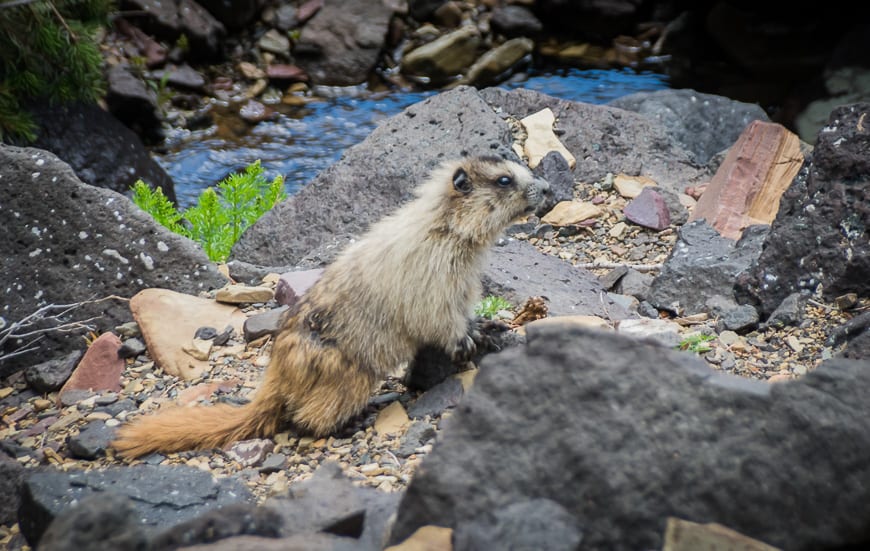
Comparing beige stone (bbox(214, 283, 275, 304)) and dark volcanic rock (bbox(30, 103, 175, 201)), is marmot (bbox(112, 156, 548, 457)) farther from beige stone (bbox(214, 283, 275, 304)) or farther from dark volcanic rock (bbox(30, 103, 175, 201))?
dark volcanic rock (bbox(30, 103, 175, 201))

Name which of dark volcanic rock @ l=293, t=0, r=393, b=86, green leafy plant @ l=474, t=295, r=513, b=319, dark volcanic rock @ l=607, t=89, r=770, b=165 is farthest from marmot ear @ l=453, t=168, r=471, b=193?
dark volcanic rock @ l=293, t=0, r=393, b=86

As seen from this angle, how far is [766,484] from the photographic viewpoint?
2537 millimetres

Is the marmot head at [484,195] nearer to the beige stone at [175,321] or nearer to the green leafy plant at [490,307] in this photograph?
the green leafy plant at [490,307]

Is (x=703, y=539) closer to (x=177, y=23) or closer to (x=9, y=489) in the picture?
(x=9, y=489)

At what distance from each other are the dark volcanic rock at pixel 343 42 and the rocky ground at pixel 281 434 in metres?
7.70

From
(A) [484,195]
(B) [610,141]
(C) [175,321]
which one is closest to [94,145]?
(C) [175,321]

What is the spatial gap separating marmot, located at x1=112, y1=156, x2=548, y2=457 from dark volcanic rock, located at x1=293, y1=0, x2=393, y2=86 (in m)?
8.46

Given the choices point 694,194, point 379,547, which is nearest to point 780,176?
point 694,194

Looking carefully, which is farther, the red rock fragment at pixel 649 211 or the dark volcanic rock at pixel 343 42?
the dark volcanic rock at pixel 343 42

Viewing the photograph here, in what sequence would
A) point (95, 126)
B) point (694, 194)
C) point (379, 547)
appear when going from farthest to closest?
point (95, 126)
point (694, 194)
point (379, 547)

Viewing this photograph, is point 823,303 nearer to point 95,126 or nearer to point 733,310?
point 733,310

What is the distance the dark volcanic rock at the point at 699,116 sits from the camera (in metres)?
8.93

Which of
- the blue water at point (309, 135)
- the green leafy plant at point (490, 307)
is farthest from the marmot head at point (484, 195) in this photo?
the blue water at point (309, 135)

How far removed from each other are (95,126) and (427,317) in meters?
6.11
